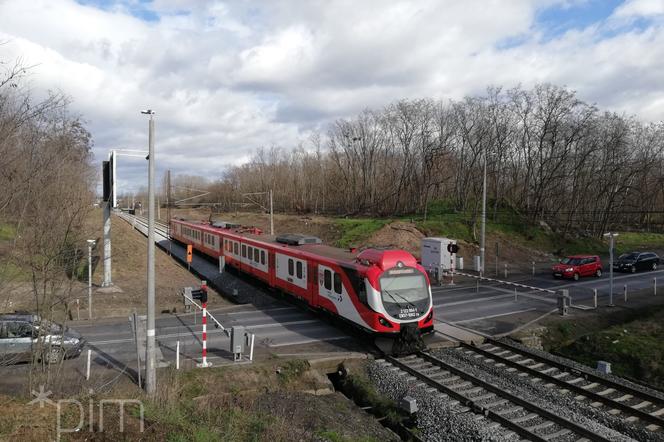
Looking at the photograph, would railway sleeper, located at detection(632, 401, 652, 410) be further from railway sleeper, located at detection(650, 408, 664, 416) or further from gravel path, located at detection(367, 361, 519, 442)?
gravel path, located at detection(367, 361, 519, 442)

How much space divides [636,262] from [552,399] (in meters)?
28.3

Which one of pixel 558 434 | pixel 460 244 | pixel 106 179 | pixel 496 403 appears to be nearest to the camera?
pixel 558 434

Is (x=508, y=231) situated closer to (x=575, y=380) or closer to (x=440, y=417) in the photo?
(x=575, y=380)

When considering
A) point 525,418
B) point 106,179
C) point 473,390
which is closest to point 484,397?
point 473,390

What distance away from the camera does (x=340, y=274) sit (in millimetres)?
16141

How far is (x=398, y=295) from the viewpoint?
1456cm

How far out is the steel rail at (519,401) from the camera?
9453 mm

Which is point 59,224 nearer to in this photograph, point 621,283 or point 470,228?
point 621,283

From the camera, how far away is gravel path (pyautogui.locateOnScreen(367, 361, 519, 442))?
9602 mm

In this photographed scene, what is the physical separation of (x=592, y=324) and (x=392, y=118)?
4291 centimetres

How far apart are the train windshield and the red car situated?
19501 millimetres

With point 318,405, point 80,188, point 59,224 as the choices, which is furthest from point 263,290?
point 59,224

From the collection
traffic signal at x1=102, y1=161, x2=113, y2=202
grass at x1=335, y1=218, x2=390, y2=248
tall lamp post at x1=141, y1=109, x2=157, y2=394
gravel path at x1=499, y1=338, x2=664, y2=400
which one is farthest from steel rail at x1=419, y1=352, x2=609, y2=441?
grass at x1=335, y1=218, x2=390, y2=248

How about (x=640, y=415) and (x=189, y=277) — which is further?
(x=189, y=277)
